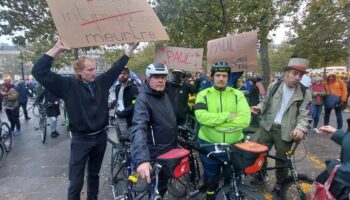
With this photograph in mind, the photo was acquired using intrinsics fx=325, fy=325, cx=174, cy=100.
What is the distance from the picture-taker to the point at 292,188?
386 cm

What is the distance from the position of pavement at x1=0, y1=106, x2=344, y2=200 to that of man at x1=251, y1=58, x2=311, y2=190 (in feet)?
2.96

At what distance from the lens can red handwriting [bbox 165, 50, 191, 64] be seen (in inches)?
246

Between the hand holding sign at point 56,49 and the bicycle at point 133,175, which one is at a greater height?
the hand holding sign at point 56,49

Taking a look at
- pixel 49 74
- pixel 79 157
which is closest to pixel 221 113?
pixel 79 157

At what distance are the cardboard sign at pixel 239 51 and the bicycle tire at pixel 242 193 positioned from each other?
9.69 feet

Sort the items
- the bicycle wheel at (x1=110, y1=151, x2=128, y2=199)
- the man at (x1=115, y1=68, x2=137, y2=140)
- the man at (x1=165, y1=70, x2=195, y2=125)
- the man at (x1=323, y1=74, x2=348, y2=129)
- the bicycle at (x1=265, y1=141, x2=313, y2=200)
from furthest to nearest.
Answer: the man at (x1=323, y1=74, x2=348, y2=129)
the man at (x1=165, y1=70, x2=195, y2=125)
the man at (x1=115, y1=68, x2=137, y2=140)
the bicycle wheel at (x1=110, y1=151, x2=128, y2=199)
the bicycle at (x1=265, y1=141, x2=313, y2=200)

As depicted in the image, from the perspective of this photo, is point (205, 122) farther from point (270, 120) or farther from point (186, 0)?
point (186, 0)

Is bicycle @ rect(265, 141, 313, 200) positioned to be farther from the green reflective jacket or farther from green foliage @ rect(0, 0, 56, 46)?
green foliage @ rect(0, 0, 56, 46)

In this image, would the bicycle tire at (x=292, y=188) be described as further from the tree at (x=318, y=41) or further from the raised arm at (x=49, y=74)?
the tree at (x=318, y=41)

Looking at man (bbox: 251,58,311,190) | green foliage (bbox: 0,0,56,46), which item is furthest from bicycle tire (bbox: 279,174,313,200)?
green foliage (bbox: 0,0,56,46)

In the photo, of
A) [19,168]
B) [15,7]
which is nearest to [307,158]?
[19,168]

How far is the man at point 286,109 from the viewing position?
3.90 metres

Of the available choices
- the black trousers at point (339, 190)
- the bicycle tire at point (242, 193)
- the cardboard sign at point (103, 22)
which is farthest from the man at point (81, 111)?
the black trousers at point (339, 190)

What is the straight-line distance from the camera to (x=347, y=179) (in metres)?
2.56
